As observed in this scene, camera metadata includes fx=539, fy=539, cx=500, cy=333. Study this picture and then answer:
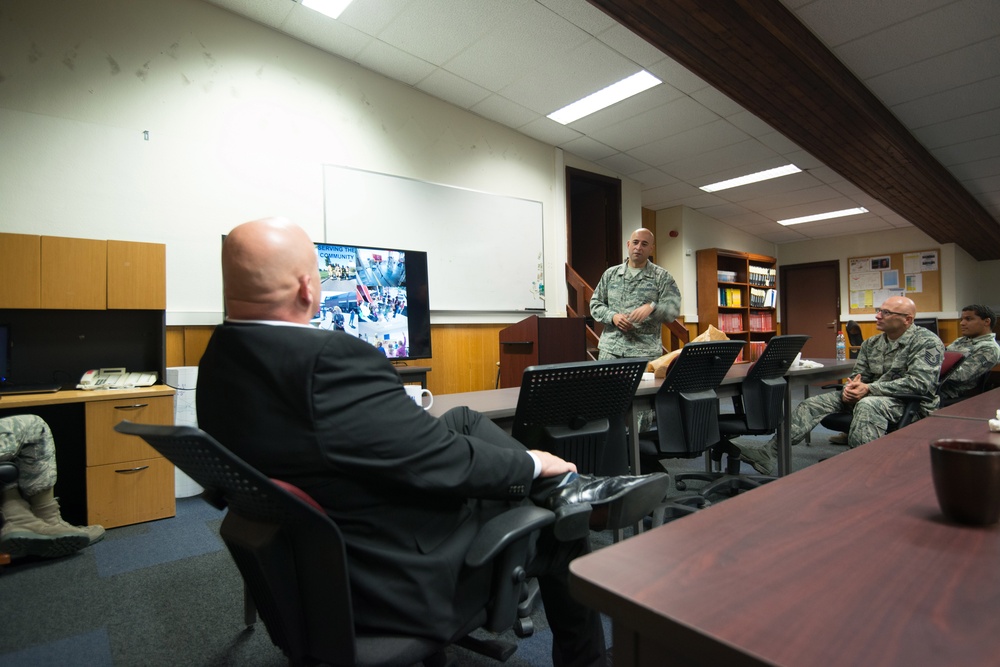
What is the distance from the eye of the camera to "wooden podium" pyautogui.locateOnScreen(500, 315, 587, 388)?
4129mm

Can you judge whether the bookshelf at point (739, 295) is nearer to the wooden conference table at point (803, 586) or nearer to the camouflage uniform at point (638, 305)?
the camouflage uniform at point (638, 305)

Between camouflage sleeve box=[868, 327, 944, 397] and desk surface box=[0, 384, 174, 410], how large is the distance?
399 cm

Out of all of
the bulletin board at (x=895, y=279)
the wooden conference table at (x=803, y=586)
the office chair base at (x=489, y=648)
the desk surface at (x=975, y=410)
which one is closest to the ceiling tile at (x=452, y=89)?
the desk surface at (x=975, y=410)

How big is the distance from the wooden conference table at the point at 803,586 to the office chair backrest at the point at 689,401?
1.51 meters

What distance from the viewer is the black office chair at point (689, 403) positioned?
85.5 inches

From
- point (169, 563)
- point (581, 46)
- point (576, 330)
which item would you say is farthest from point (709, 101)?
point (169, 563)

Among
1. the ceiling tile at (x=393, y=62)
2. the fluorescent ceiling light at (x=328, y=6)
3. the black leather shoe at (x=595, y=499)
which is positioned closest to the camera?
the black leather shoe at (x=595, y=499)

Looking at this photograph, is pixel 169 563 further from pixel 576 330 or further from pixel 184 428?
pixel 576 330

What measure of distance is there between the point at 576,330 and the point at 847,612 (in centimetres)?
400

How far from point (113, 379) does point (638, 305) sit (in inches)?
123

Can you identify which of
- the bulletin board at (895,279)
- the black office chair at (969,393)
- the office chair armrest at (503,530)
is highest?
the bulletin board at (895,279)

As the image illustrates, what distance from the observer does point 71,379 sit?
2936 millimetres

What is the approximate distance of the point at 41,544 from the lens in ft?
7.18

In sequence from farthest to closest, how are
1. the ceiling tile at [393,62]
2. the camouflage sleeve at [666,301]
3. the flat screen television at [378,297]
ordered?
the ceiling tile at [393,62] < the camouflage sleeve at [666,301] < the flat screen television at [378,297]
